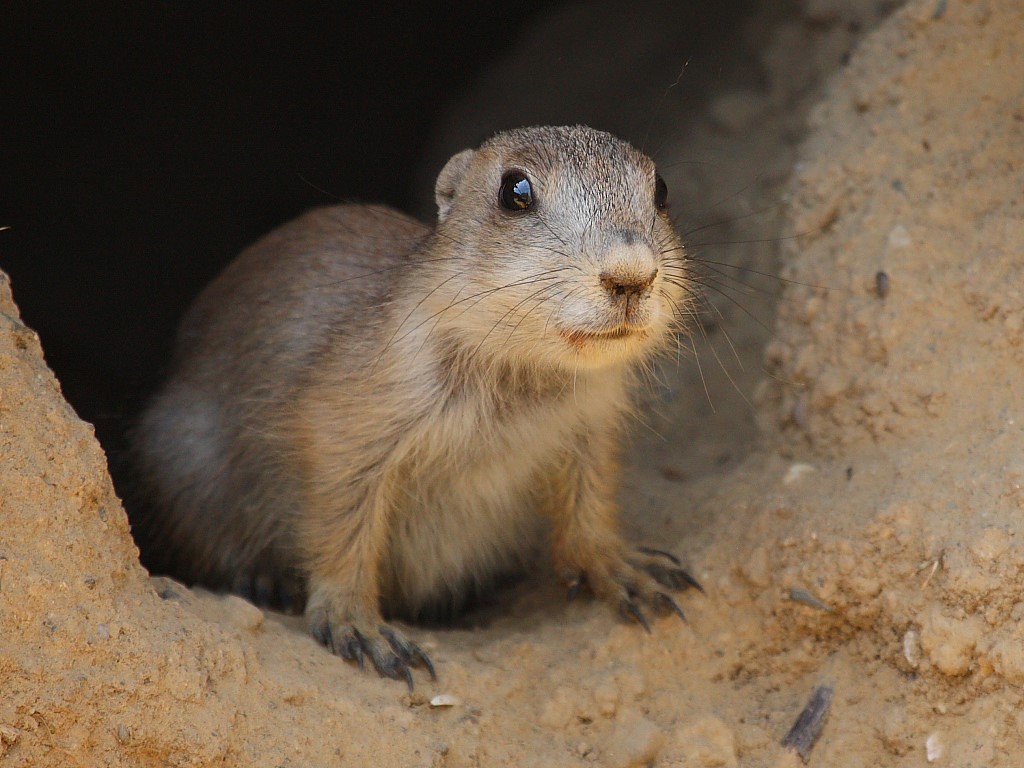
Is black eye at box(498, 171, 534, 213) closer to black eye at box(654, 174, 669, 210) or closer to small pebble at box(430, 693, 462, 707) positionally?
black eye at box(654, 174, 669, 210)

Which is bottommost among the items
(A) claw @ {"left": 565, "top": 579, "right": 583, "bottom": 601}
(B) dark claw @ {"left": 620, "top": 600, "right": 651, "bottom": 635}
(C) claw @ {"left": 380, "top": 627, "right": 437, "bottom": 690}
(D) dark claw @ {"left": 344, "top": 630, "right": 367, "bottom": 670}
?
(D) dark claw @ {"left": 344, "top": 630, "right": 367, "bottom": 670}

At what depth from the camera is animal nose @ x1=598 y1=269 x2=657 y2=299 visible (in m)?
3.86

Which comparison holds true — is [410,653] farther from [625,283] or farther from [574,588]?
[625,283]

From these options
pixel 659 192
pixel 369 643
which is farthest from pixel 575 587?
pixel 659 192

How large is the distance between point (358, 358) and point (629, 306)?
4.75 ft

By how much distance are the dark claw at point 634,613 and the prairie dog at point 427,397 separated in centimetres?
1

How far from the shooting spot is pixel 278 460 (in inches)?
205

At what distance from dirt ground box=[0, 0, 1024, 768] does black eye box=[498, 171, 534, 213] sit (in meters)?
0.88

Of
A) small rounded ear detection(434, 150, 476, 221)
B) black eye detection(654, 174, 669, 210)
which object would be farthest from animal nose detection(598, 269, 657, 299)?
small rounded ear detection(434, 150, 476, 221)

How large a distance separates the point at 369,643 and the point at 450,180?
202cm

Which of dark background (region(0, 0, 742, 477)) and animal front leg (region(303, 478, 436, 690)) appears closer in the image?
animal front leg (region(303, 478, 436, 690))

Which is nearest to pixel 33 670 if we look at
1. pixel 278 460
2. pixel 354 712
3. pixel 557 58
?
pixel 354 712

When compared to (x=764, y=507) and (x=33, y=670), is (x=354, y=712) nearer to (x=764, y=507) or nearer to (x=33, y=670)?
(x=33, y=670)

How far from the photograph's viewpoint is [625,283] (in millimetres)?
3873
